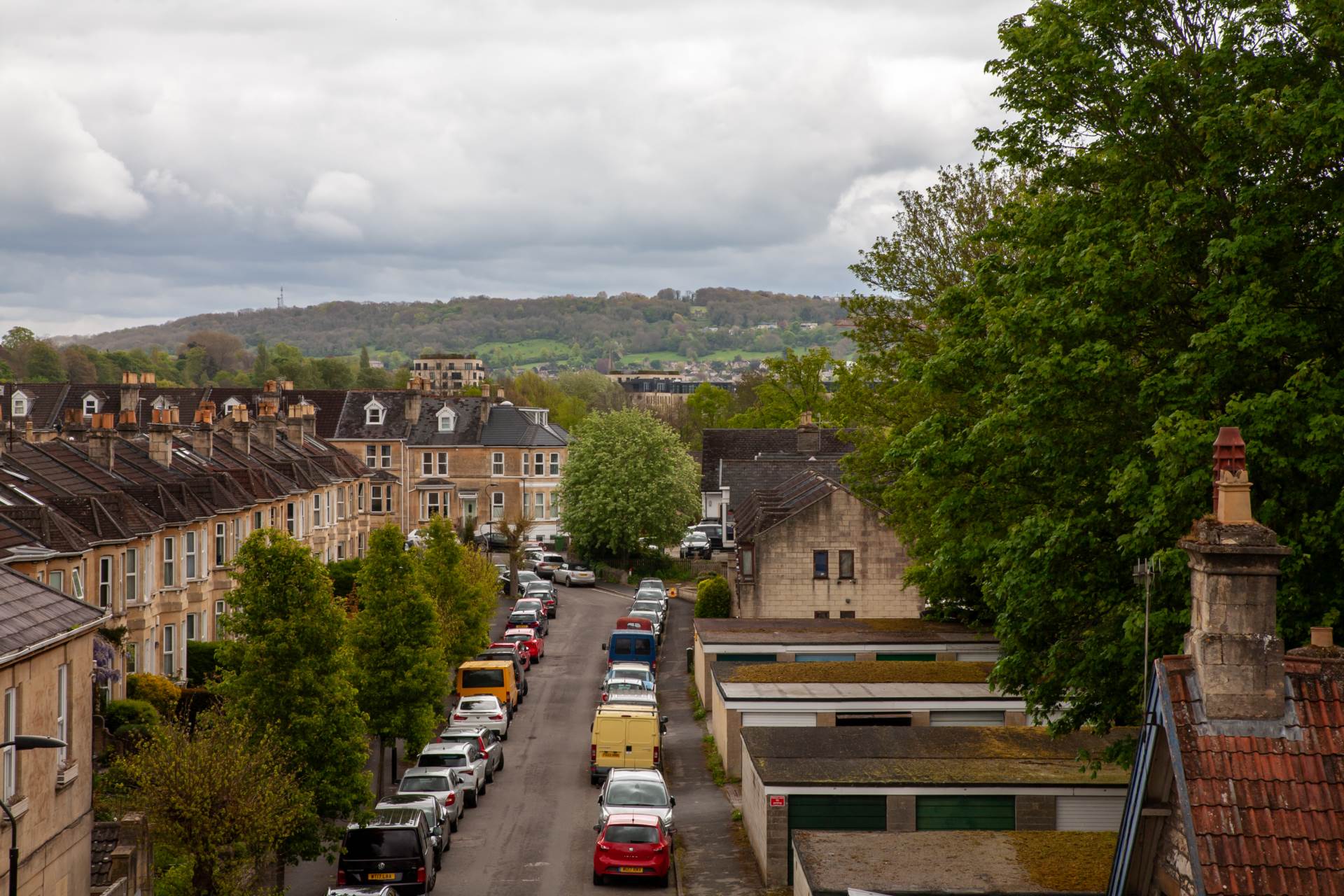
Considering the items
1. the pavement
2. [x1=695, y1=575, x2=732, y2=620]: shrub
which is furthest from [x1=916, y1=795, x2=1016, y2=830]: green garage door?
[x1=695, y1=575, x2=732, y2=620]: shrub

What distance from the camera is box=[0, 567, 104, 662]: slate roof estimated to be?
1873 cm

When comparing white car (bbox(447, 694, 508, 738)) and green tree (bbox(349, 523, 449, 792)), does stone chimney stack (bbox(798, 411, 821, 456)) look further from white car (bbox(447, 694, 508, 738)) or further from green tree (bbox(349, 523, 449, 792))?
green tree (bbox(349, 523, 449, 792))

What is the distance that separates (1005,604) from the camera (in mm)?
20672

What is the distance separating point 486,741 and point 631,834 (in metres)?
10.9

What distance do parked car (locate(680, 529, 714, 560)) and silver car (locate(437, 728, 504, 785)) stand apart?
4709 centimetres

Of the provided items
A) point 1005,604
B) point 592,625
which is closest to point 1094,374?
point 1005,604

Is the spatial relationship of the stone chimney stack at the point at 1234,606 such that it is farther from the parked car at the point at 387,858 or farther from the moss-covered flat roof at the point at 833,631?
the moss-covered flat roof at the point at 833,631

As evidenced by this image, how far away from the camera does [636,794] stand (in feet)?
98.3

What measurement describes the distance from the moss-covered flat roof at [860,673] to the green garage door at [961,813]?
9899 mm

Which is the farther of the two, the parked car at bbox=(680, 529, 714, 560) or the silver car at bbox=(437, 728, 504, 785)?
the parked car at bbox=(680, 529, 714, 560)

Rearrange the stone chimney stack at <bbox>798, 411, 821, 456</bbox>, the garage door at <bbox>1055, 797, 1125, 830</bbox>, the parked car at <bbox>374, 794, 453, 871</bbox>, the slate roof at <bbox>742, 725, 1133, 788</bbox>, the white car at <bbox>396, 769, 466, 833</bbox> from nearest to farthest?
the garage door at <bbox>1055, 797, 1125, 830</bbox>, the slate roof at <bbox>742, 725, 1133, 788</bbox>, the parked car at <bbox>374, 794, 453, 871</bbox>, the white car at <bbox>396, 769, 466, 833</bbox>, the stone chimney stack at <bbox>798, 411, 821, 456</bbox>

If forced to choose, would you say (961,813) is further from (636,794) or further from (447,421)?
(447,421)

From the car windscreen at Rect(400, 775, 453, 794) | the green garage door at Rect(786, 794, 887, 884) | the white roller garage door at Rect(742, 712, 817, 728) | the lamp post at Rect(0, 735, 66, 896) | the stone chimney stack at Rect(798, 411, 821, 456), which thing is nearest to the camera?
the lamp post at Rect(0, 735, 66, 896)

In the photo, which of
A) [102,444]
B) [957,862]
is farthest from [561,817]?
[102,444]
